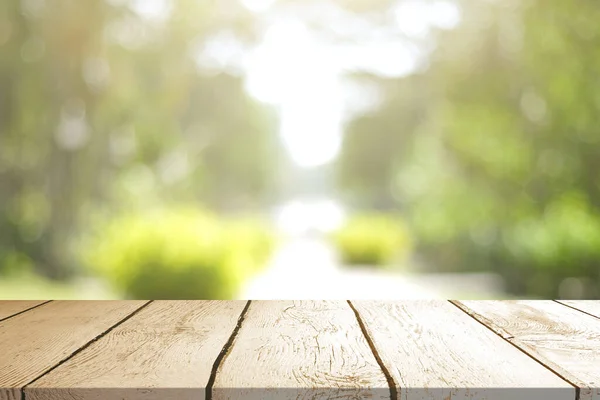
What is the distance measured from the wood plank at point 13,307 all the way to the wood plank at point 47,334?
0.02 meters

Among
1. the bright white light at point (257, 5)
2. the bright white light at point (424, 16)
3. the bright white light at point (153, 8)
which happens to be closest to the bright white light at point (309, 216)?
the bright white light at point (424, 16)

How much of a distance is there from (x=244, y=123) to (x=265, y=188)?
1869 millimetres

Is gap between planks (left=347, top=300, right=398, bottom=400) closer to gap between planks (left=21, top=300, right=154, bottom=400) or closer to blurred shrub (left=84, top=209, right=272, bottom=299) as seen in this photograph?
gap between planks (left=21, top=300, right=154, bottom=400)

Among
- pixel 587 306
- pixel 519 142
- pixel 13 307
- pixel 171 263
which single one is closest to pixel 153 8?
pixel 171 263

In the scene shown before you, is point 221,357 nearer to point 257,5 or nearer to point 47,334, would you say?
point 47,334

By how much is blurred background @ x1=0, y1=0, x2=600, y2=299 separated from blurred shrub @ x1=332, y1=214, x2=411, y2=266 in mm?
29

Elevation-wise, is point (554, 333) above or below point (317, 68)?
below

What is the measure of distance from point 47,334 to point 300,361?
1.10 feet

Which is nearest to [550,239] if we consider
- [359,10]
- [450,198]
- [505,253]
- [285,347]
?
[505,253]

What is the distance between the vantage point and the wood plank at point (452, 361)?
0.57m

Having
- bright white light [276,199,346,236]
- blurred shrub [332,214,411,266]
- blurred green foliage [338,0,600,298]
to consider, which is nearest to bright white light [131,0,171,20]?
blurred green foliage [338,0,600,298]

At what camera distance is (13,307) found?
982mm

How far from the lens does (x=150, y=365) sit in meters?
0.64

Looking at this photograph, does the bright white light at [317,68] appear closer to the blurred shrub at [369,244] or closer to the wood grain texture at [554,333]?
the blurred shrub at [369,244]
